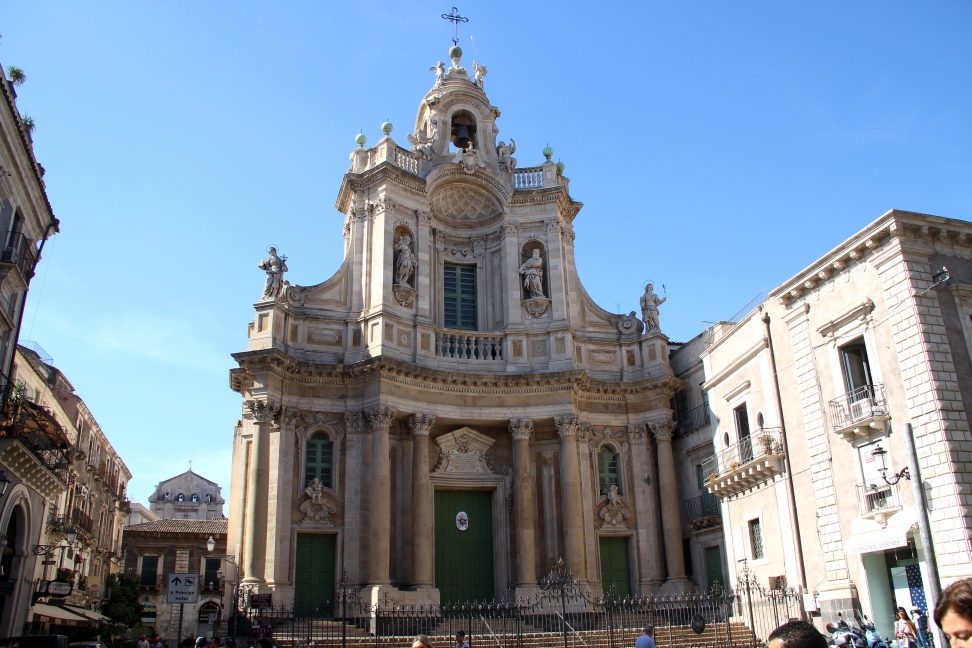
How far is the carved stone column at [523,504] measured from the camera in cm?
2558

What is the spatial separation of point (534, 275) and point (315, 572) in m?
12.1

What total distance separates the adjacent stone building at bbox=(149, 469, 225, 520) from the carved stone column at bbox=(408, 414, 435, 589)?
209 feet

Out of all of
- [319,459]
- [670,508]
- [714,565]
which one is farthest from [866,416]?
[319,459]

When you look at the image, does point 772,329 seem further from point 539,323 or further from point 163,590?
point 163,590

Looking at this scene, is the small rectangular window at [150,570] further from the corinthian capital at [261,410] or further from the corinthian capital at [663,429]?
the corinthian capital at [663,429]

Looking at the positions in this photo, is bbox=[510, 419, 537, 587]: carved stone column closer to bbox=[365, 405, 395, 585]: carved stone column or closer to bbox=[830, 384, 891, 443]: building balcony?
bbox=[365, 405, 395, 585]: carved stone column

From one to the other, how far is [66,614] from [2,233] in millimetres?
12335

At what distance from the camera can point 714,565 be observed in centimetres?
2641

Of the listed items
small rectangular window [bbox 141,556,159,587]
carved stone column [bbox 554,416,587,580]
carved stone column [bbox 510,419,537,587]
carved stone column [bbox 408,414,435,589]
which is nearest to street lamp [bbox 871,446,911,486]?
carved stone column [bbox 554,416,587,580]

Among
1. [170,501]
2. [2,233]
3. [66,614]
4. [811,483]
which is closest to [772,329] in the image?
[811,483]

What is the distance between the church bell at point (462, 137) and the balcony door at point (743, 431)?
14828 mm

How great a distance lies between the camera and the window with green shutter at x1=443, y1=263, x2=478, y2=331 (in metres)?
29.9

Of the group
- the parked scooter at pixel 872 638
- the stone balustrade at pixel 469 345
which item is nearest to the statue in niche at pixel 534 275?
the stone balustrade at pixel 469 345

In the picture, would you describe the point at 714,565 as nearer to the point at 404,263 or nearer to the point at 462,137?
the point at 404,263
